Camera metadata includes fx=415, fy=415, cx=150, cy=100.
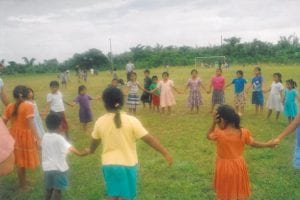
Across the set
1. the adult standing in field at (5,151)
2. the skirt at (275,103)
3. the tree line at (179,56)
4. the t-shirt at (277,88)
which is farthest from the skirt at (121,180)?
the tree line at (179,56)

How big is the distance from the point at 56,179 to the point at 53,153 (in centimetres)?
33

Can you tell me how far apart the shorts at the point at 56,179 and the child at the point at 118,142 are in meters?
1.17

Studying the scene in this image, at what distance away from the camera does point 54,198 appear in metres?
5.09

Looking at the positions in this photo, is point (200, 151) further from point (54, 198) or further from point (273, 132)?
point (54, 198)

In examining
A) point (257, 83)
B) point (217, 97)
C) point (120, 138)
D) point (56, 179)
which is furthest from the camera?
point (217, 97)

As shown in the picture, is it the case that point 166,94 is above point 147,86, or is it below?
below

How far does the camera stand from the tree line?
172 feet

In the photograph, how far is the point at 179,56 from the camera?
5822 centimetres

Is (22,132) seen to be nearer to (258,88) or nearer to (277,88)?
(277,88)

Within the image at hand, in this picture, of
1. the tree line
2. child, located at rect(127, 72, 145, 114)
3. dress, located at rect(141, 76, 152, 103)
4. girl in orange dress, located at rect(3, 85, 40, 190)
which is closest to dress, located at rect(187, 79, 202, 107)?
dress, located at rect(141, 76, 152, 103)

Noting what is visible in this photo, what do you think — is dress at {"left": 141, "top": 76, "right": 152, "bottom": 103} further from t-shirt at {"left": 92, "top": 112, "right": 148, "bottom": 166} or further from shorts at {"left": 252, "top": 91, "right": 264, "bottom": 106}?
t-shirt at {"left": 92, "top": 112, "right": 148, "bottom": 166}

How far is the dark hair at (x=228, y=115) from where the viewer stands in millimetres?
4266

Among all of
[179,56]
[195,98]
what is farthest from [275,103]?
[179,56]

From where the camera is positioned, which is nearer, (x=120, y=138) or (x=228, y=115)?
(x=120, y=138)
